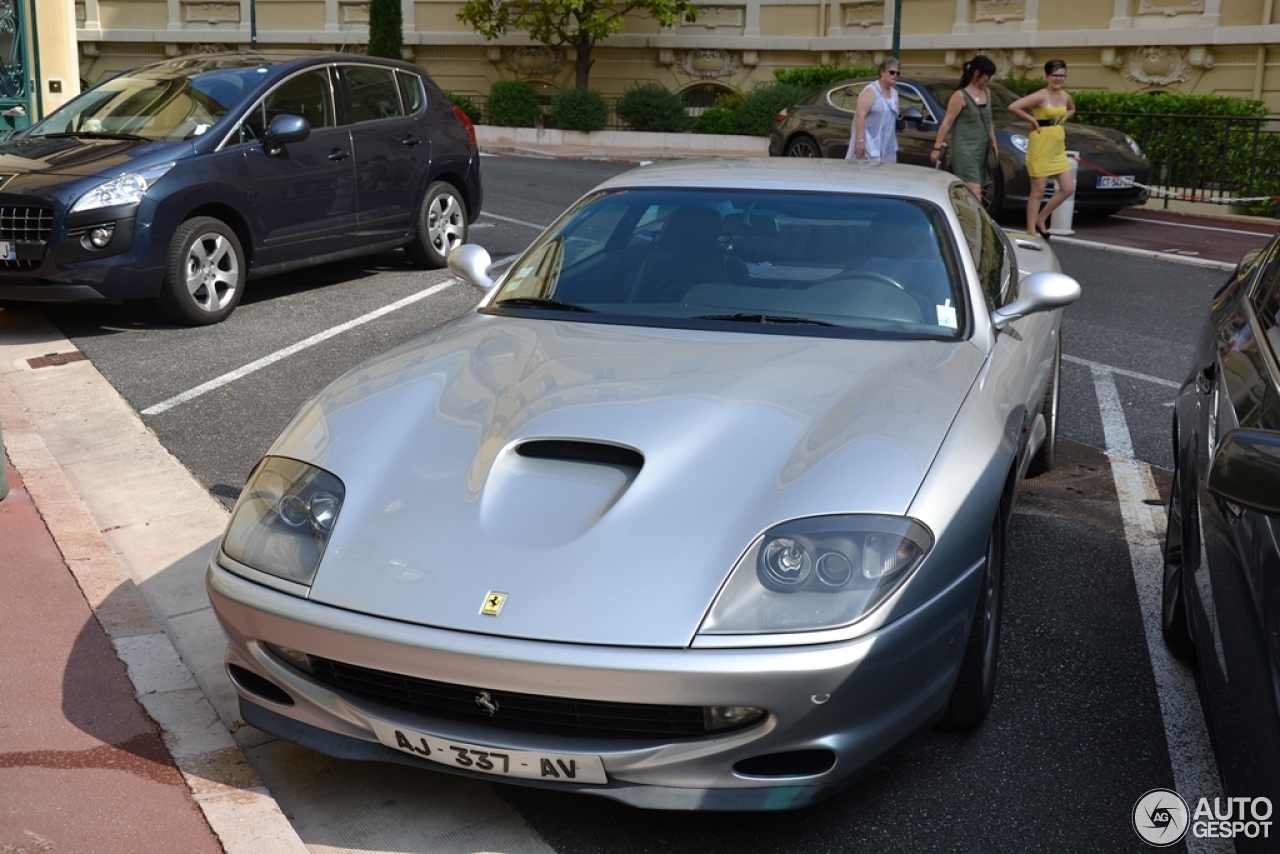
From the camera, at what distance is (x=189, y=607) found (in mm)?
4664

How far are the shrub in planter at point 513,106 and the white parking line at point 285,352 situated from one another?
2075 cm

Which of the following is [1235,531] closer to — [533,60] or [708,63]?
[708,63]

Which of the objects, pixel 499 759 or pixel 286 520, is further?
pixel 286 520

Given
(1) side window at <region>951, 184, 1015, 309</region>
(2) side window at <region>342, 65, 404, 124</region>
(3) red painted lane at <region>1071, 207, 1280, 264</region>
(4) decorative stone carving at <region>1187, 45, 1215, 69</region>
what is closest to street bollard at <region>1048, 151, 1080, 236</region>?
(3) red painted lane at <region>1071, 207, 1280, 264</region>

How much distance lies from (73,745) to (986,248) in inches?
137

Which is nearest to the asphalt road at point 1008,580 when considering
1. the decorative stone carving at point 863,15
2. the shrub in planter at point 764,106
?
the shrub in planter at point 764,106

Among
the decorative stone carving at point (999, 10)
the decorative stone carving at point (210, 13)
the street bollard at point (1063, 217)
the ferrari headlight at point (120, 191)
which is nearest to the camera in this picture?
the ferrari headlight at point (120, 191)

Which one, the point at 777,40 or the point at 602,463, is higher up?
the point at 777,40

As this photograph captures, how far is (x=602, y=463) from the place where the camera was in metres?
3.46

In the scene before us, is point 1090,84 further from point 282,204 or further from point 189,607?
point 189,607

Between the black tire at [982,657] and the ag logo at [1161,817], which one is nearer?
the ag logo at [1161,817]

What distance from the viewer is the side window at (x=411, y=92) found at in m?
10.6

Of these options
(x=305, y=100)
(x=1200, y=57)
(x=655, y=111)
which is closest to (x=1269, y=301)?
(x=305, y=100)

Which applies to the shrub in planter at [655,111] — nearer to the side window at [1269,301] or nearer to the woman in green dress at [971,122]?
the woman in green dress at [971,122]
